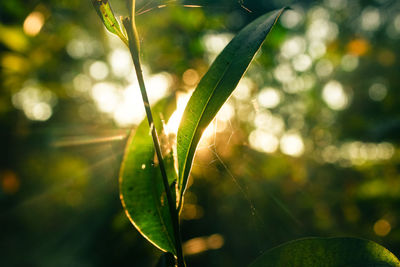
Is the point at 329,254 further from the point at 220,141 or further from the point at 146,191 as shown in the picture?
the point at 220,141

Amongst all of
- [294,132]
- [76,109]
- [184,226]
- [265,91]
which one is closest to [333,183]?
[294,132]

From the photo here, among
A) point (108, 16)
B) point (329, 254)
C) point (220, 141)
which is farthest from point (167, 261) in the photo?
point (220, 141)

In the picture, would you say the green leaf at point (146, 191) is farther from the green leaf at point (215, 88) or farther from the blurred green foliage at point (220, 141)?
the blurred green foliage at point (220, 141)

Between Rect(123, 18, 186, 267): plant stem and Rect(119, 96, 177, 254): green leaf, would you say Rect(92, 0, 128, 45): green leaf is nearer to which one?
Rect(123, 18, 186, 267): plant stem

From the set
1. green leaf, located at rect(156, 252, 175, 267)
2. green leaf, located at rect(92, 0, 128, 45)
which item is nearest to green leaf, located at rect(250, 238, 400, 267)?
green leaf, located at rect(156, 252, 175, 267)

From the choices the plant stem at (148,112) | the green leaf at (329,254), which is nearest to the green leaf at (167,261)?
the plant stem at (148,112)

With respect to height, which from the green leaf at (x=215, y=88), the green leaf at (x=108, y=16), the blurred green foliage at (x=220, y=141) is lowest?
the blurred green foliage at (x=220, y=141)
